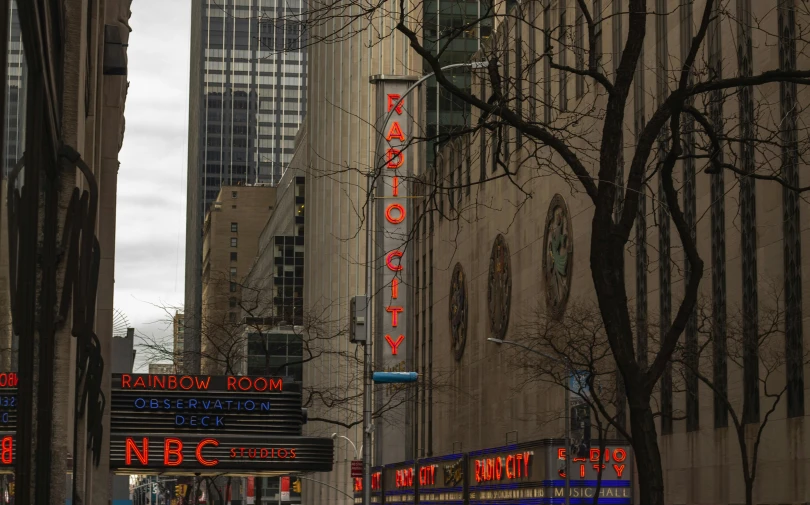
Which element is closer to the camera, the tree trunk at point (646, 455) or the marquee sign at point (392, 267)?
the tree trunk at point (646, 455)

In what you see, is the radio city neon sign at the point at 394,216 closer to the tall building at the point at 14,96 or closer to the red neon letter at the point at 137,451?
the red neon letter at the point at 137,451

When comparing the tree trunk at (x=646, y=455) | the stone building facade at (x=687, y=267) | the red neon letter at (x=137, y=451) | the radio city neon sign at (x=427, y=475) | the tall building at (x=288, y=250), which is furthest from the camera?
the tall building at (x=288, y=250)

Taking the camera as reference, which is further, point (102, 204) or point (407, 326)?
point (407, 326)

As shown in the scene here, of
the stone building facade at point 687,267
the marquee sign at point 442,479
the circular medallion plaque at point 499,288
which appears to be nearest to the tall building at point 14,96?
the stone building facade at point 687,267

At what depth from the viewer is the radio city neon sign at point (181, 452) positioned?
30125 mm

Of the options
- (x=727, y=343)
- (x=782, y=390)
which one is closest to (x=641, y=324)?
(x=727, y=343)

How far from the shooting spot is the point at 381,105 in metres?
70.7

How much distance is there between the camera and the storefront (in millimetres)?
51531

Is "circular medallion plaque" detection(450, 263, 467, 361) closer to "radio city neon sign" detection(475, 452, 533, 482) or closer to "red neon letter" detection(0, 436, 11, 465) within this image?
"radio city neon sign" detection(475, 452, 533, 482)

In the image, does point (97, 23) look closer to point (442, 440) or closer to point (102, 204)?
point (102, 204)

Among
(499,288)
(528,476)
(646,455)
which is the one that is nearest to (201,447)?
(646,455)

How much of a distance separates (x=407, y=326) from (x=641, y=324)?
132ft

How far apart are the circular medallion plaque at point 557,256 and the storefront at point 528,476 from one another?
6996 mm

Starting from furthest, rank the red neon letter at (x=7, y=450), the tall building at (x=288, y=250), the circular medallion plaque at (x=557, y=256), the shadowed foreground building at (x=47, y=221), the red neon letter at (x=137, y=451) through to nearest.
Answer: the tall building at (x=288, y=250)
the circular medallion plaque at (x=557, y=256)
the red neon letter at (x=137, y=451)
the red neon letter at (x=7, y=450)
the shadowed foreground building at (x=47, y=221)
